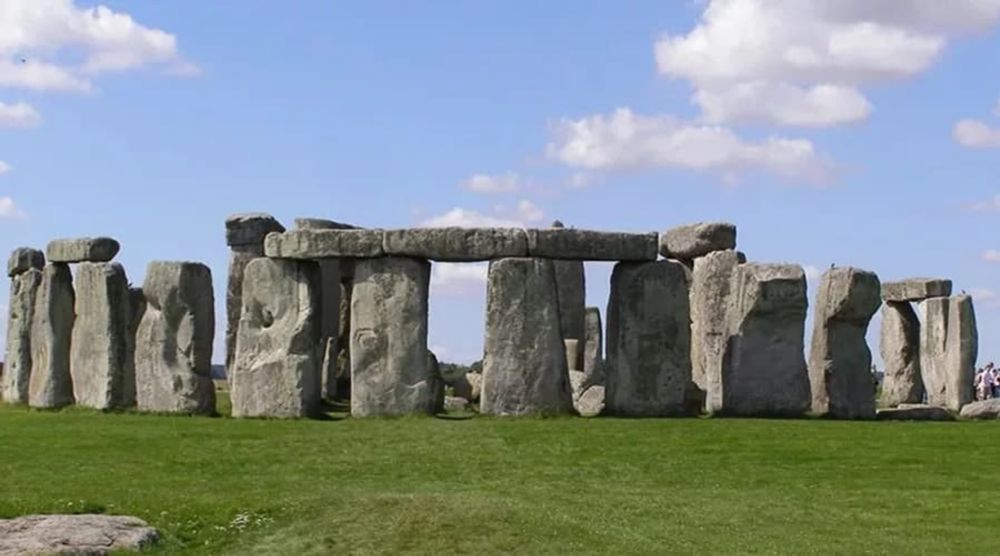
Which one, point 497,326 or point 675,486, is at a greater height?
point 497,326

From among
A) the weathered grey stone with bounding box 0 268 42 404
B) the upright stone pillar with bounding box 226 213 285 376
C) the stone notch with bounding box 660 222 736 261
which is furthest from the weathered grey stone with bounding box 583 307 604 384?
the weathered grey stone with bounding box 0 268 42 404

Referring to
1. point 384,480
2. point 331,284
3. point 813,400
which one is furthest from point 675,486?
point 331,284

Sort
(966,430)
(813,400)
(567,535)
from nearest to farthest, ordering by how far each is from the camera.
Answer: (567,535) → (966,430) → (813,400)

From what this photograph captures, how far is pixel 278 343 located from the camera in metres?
26.4

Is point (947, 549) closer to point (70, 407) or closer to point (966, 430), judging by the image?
point (966, 430)

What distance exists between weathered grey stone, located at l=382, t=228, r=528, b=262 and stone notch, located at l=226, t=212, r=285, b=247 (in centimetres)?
902

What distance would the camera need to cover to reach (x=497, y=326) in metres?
25.7

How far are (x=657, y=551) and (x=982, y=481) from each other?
5950 mm

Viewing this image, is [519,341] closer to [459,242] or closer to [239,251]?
[459,242]

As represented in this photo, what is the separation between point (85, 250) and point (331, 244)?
4928 mm

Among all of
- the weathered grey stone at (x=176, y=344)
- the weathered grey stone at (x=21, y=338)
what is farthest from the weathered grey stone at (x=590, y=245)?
the weathered grey stone at (x=21, y=338)

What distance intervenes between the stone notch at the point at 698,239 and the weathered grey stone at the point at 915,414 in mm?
4435

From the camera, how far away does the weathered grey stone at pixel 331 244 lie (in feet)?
85.4

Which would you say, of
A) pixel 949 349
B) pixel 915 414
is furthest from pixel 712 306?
pixel 949 349
